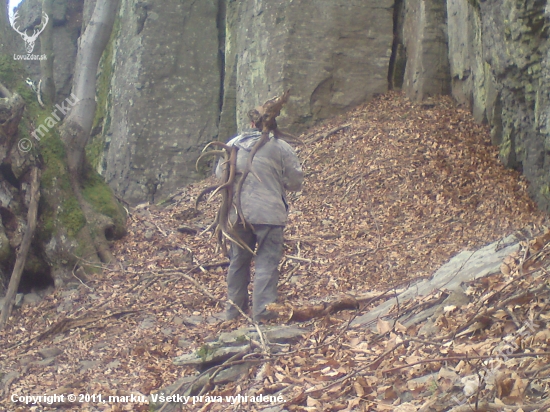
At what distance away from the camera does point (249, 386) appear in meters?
4.34

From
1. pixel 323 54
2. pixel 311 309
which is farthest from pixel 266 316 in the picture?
pixel 323 54

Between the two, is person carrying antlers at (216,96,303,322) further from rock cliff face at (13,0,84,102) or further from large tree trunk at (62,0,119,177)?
rock cliff face at (13,0,84,102)

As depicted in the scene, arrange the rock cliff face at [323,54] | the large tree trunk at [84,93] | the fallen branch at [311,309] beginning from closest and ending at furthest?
the fallen branch at [311,309]
the large tree trunk at [84,93]
the rock cliff face at [323,54]

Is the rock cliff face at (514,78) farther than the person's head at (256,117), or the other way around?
the rock cliff face at (514,78)

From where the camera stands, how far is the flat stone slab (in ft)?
15.7

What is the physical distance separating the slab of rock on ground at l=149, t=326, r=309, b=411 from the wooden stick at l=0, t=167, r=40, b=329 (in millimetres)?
3281

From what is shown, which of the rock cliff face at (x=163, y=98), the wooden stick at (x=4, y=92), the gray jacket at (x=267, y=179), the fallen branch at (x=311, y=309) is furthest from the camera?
the rock cliff face at (x=163, y=98)

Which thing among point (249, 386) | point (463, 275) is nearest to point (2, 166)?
point (249, 386)

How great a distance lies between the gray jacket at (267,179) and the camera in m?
5.62

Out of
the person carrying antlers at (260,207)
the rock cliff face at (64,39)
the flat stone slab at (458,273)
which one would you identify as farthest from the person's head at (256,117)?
the rock cliff face at (64,39)

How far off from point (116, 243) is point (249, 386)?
4821mm

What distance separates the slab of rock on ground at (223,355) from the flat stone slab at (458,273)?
0.56 m

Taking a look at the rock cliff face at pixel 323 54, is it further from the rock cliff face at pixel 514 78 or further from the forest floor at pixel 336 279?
the rock cliff face at pixel 514 78

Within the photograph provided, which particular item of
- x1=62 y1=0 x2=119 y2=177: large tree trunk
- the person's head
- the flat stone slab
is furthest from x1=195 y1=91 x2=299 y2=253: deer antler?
x1=62 y1=0 x2=119 y2=177: large tree trunk
